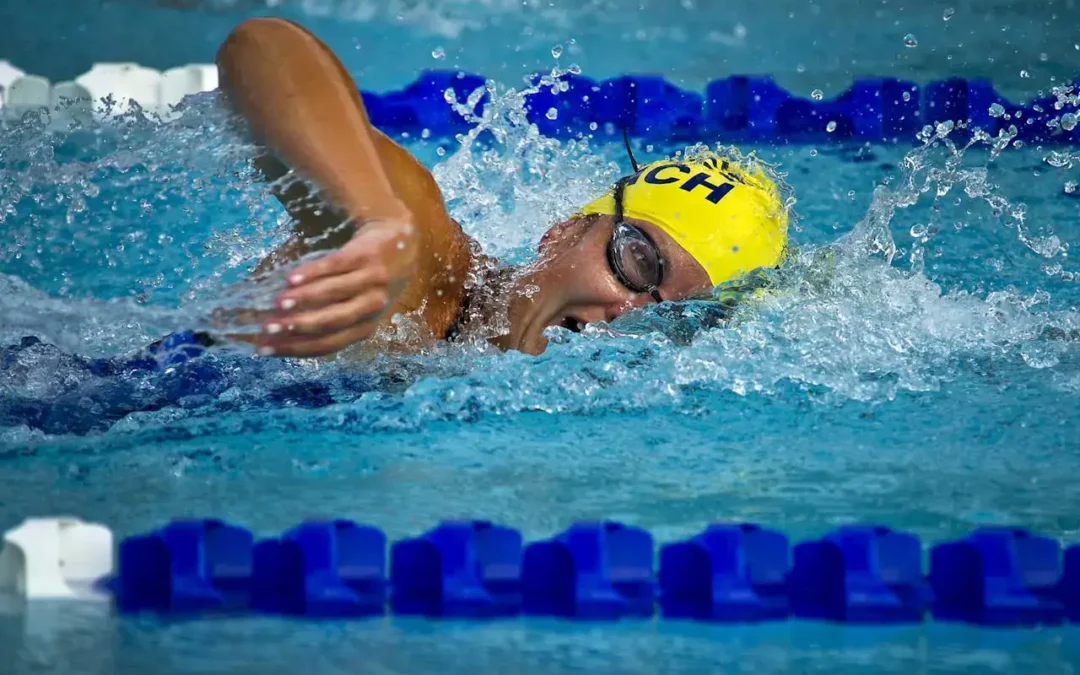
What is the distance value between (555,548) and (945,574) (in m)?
0.56

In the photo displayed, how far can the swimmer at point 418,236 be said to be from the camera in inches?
59.1

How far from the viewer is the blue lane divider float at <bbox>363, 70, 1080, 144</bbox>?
456 centimetres

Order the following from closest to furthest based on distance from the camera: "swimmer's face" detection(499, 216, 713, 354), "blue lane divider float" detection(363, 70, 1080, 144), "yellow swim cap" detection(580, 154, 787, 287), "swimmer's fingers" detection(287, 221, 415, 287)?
1. "swimmer's fingers" detection(287, 221, 415, 287)
2. "swimmer's face" detection(499, 216, 713, 354)
3. "yellow swim cap" detection(580, 154, 787, 287)
4. "blue lane divider float" detection(363, 70, 1080, 144)

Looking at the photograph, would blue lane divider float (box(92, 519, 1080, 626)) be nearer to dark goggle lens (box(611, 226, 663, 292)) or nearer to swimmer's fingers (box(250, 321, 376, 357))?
swimmer's fingers (box(250, 321, 376, 357))

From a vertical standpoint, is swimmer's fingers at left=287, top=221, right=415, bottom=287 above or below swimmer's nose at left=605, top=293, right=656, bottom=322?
below

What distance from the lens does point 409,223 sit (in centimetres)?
160

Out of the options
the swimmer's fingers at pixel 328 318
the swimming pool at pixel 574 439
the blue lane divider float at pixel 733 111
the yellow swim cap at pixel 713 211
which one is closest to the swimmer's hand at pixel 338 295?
the swimmer's fingers at pixel 328 318

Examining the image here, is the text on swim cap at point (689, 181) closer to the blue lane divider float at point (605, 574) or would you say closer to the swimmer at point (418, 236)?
the swimmer at point (418, 236)

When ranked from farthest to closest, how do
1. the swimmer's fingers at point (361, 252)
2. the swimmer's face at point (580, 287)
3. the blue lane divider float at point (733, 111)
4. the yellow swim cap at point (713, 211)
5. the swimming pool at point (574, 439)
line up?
the blue lane divider float at point (733, 111) → the yellow swim cap at point (713, 211) → the swimmer's face at point (580, 287) → the swimming pool at point (574, 439) → the swimmer's fingers at point (361, 252)

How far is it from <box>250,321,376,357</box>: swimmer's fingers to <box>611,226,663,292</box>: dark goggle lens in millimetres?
968

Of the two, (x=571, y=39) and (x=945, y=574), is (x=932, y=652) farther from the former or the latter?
(x=571, y=39)

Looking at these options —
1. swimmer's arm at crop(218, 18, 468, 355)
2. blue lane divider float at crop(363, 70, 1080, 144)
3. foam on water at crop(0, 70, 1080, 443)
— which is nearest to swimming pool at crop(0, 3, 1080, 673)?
foam on water at crop(0, 70, 1080, 443)

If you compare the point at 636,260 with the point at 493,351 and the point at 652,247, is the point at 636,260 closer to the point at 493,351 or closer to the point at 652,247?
the point at 652,247

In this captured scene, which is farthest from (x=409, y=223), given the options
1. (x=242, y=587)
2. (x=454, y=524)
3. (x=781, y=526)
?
(x=781, y=526)
